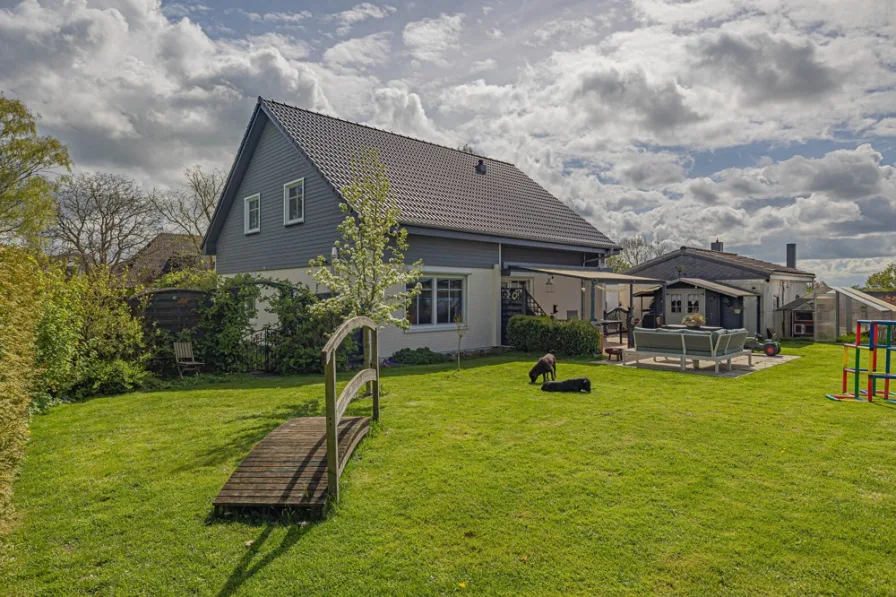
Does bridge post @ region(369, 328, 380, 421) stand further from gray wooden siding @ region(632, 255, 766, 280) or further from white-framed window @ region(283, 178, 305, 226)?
→ gray wooden siding @ region(632, 255, 766, 280)

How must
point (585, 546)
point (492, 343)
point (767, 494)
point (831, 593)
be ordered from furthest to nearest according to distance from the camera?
point (492, 343), point (767, 494), point (585, 546), point (831, 593)

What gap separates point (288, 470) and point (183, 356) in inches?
287

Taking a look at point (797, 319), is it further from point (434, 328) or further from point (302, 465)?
point (302, 465)

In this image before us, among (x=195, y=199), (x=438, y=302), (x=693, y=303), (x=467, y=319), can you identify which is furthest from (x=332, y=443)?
(x=195, y=199)

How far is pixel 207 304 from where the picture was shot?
441 inches

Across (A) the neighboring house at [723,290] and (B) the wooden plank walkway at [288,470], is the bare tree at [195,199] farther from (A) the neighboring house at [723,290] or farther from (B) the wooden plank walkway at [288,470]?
(B) the wooden plank walkway at [288,470]

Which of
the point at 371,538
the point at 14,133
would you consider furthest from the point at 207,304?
the point at 14,133

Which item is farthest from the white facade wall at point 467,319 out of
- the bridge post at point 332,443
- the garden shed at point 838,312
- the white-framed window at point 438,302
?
the garden shed at point 838,312

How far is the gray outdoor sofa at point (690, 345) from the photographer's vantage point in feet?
Result: 36.3

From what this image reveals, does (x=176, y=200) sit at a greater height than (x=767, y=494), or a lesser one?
greater

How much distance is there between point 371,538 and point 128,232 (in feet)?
94.9

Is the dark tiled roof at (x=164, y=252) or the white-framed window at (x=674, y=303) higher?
the dark tiled roof at (x=164, y=252)

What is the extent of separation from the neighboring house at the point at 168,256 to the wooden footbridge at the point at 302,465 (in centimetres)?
2463

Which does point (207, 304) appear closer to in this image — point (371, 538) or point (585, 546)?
point (371, 538)
